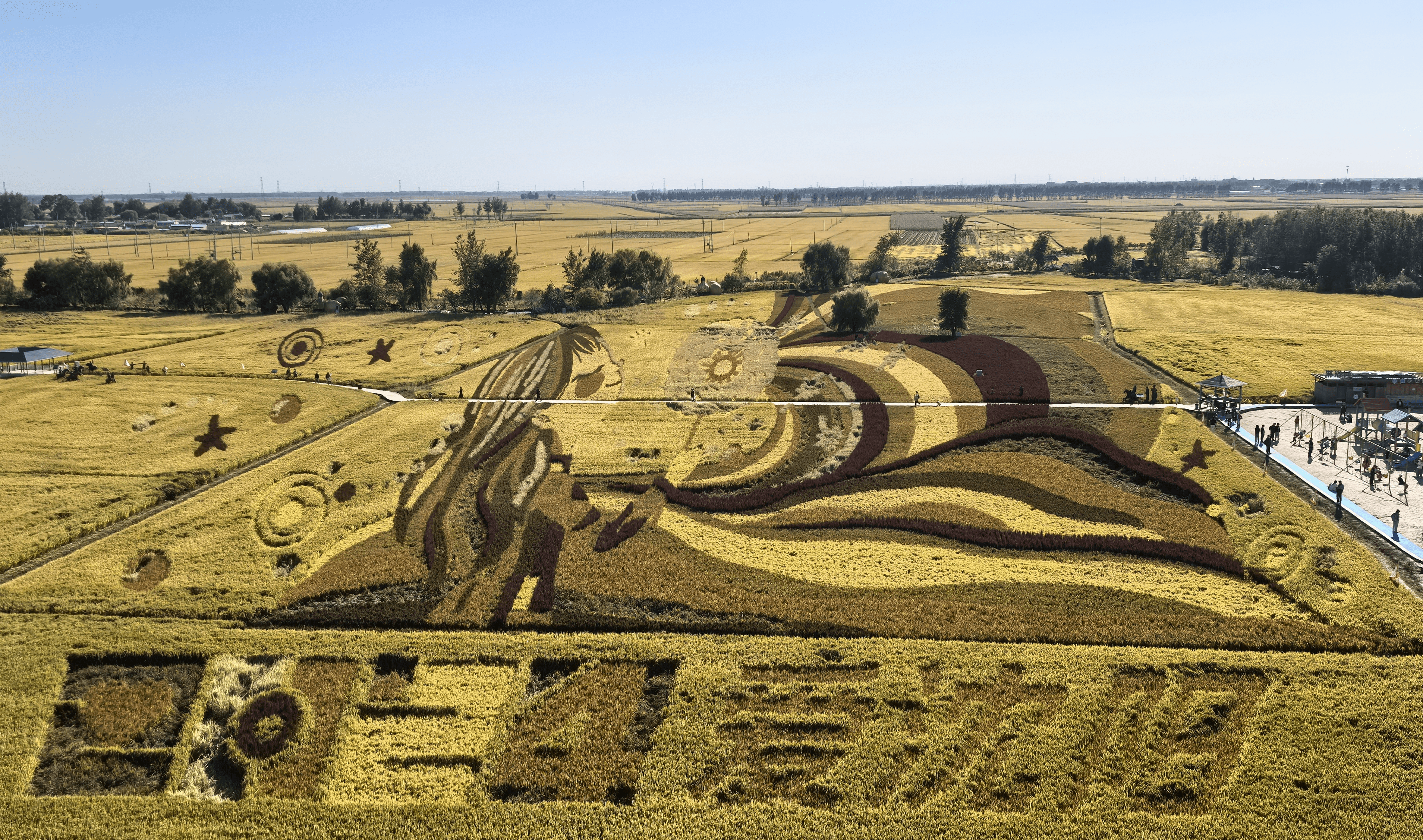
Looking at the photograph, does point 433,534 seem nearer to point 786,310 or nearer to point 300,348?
point 300,348

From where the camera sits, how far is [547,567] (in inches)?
1522

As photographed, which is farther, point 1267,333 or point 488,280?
point 488,280

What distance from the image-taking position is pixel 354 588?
37000 mm

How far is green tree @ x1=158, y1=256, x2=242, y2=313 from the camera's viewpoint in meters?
99.5

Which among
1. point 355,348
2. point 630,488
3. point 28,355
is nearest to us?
point 630,488

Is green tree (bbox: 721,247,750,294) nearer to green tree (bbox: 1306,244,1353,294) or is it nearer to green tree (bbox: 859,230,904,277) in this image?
green tree (bbox: 859,230,904,277)

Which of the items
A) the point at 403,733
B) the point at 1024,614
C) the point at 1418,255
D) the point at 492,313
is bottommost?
the point at 403,733

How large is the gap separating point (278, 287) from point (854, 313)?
68189 mm

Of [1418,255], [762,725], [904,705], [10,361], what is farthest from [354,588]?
[1418,255]

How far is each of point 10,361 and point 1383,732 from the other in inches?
3609

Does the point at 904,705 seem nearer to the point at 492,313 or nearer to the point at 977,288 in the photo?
the point at 492,313

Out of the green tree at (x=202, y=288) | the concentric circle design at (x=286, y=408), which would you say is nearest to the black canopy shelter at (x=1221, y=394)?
the concentric circle design at (x=286, y=408)

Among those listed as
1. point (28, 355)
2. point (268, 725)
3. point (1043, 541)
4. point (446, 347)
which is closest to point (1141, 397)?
point (1043, 541)

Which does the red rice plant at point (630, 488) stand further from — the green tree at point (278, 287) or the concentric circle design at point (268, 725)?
the green tree at point (278, 287)
